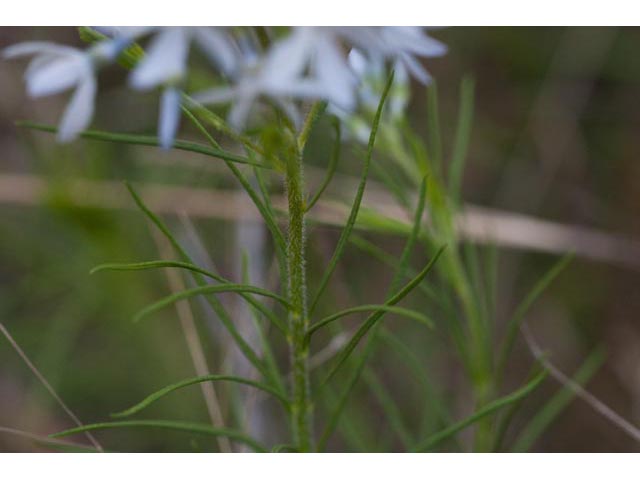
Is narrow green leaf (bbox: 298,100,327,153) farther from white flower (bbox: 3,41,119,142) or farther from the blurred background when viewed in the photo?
the blurred background

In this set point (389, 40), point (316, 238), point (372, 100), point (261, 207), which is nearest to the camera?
point (389, 40)

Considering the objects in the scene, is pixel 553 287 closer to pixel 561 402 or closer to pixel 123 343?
pixel 561 402

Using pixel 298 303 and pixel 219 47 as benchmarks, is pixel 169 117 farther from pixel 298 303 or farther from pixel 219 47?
pixel 298 303

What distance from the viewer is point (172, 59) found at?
0.44m

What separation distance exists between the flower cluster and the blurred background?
42.0 inches

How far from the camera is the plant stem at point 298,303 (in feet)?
2.04

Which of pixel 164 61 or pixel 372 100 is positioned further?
pixel 372 100

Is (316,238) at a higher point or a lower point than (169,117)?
higher

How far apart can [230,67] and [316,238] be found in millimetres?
1392

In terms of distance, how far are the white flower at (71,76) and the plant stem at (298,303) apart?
0.54 feet

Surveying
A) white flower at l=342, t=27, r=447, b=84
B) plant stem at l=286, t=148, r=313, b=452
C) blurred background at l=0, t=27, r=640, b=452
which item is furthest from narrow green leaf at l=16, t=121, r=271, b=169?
blurred background at l=0, t=27, r=640, b=452

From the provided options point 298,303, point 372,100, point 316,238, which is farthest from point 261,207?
point 316,238

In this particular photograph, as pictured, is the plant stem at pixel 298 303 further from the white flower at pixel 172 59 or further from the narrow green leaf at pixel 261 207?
the white flower at pixel 172 59

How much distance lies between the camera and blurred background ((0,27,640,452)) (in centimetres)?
174
